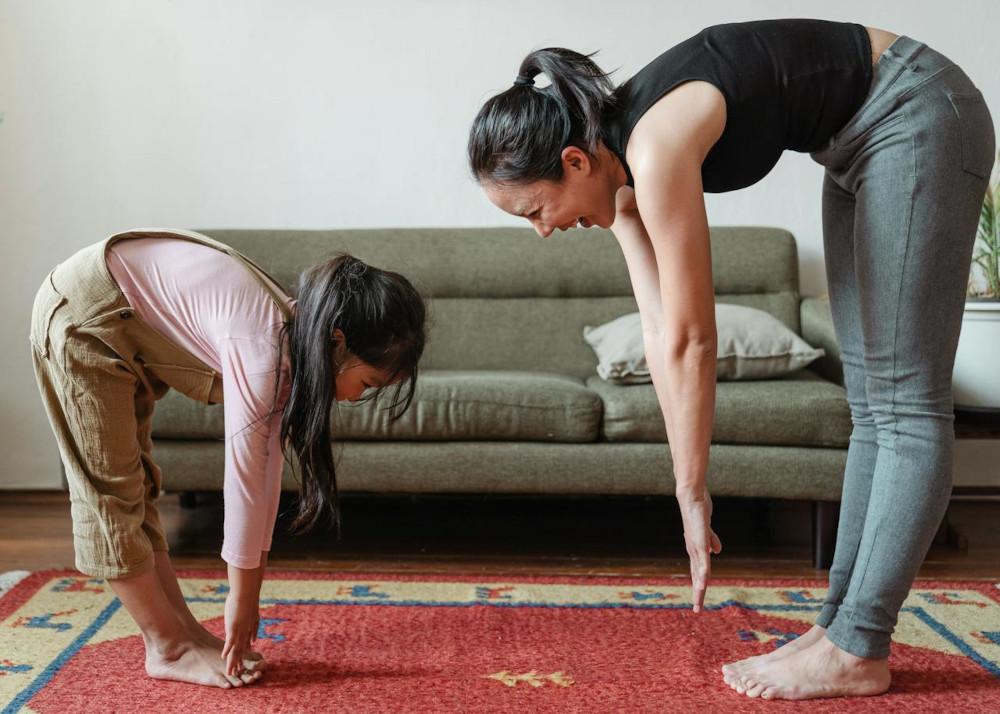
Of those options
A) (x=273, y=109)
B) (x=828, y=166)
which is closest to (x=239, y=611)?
(x=828, y=166)

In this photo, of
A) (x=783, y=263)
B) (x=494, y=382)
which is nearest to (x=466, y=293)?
(x=494, y=382)

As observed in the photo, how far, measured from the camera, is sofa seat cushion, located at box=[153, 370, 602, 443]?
6.57ft

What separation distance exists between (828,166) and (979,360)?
3.56 ft

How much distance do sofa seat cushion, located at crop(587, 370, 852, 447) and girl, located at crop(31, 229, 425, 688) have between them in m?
0.74

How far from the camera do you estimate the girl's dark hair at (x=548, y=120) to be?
1.18m

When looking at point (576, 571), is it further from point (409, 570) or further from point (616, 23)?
point (616, 23)

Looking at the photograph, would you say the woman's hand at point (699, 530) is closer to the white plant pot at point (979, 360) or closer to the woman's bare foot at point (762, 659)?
the woman's bare foot at point (762, 659)

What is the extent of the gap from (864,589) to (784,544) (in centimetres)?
100

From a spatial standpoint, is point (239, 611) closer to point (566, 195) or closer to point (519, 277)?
point (566, 195)

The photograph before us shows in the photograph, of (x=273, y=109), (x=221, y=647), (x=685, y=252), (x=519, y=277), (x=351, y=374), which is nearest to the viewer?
(x=685, y=252)

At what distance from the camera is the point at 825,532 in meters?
2.03

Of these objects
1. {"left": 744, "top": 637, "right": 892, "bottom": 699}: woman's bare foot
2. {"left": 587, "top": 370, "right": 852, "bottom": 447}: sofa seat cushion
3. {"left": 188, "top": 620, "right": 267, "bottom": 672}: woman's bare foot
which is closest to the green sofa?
{"left": 587, "top": 370, "right": 852, "bottom": 447}: sofa seat cushion

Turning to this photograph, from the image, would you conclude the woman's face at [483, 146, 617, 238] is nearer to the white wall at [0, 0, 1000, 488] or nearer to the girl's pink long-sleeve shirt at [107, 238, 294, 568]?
the girl's pink long-sleeve shirt at [107, 238, 294, 568]

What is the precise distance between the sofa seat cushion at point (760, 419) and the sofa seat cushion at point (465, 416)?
0.07 metres
